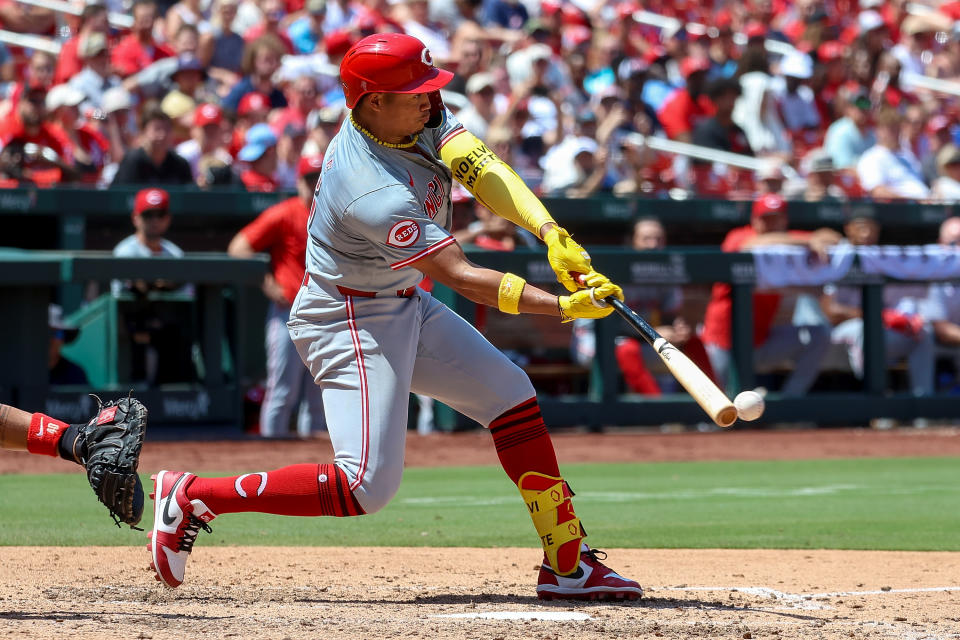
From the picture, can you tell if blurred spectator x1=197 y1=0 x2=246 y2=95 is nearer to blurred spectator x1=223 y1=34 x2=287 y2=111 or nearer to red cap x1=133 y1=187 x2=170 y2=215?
blurred spectator x1=223 y1=34 x2=287 y2=111

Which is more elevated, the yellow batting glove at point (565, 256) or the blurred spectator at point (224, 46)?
the yellow batting glove at point (565, 256)

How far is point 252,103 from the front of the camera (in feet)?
40.0

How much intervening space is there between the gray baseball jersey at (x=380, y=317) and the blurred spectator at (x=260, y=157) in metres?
6.79

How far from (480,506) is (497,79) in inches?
286

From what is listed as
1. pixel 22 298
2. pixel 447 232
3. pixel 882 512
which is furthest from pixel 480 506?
pixel 22 298

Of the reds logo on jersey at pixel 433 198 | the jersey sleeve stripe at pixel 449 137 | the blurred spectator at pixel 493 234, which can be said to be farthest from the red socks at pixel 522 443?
the blurred spectator at pixel 493 234

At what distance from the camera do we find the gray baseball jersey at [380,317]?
403 cm

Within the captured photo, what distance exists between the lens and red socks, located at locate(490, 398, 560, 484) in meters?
4.47

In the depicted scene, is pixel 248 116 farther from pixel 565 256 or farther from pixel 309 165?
pixel 565 256

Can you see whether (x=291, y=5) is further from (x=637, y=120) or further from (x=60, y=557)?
(x=60, y=557)

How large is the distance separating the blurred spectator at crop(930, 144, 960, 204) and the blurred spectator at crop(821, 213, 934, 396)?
97.4 inches

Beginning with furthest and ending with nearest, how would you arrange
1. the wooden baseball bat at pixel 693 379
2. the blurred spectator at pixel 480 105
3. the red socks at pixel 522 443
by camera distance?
the blurred spectator at pixel 480 105, the red socks at pixel 522 443, the wooden baseball bat at pixel 693 379

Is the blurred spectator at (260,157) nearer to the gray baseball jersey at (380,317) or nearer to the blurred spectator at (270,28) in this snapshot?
the blurred spectator at (270,28)

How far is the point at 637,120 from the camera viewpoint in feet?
45.3
